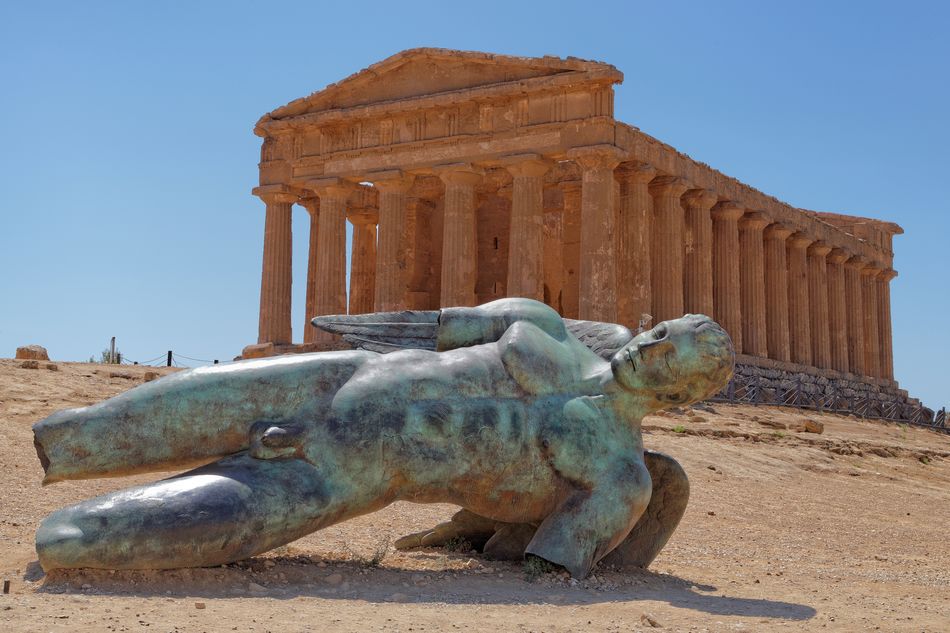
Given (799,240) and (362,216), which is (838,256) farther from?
(362,216)

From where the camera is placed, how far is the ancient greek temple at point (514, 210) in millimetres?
27047

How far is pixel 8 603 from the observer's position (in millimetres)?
4676

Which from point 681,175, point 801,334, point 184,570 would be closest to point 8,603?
point 184,570

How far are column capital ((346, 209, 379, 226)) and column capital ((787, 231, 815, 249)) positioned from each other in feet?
47.4

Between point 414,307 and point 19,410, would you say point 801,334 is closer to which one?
point 414,307

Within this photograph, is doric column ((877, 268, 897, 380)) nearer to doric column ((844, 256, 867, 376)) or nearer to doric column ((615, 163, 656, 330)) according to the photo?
doric column ((844, 256, 867, 376))

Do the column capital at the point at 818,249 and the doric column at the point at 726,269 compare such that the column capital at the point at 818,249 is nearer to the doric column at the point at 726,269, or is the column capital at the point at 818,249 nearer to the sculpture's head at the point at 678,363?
the doric column at the point at 726,269

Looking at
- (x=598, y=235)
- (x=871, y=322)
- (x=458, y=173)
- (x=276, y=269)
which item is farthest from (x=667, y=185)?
(x=871, y=322)

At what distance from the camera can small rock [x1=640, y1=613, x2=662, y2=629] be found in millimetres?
4953

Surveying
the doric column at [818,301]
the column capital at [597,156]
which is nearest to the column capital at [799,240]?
the doric column at [818,301]

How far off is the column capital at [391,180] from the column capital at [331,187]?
115 centimetres

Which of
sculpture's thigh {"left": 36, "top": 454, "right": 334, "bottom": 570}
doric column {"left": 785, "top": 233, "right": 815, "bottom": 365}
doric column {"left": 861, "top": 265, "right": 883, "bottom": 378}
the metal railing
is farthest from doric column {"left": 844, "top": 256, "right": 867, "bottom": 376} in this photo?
sculpture's thigh {"left": 36, "top": 454, "right": 334, "bottom": 570}

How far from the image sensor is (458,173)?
28.7m

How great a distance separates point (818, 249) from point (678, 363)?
34.9 metres
